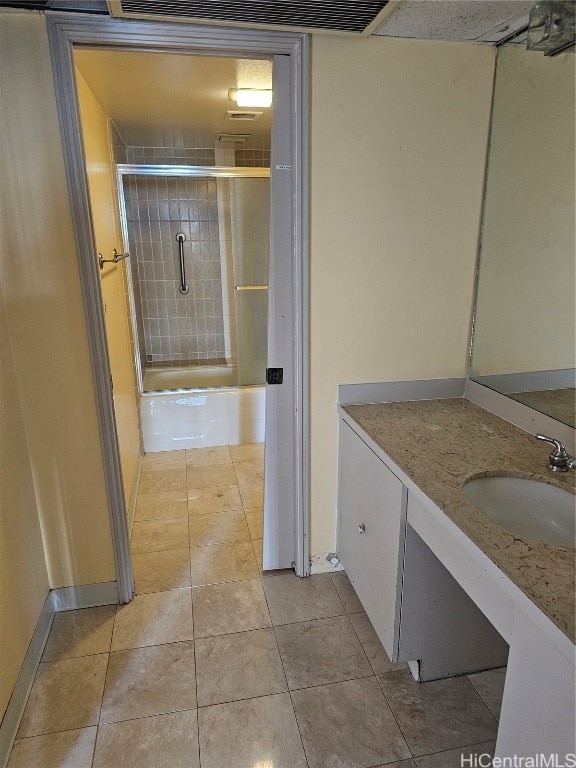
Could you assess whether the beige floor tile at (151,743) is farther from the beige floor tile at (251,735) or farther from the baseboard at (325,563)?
the baseboard at (325,563)

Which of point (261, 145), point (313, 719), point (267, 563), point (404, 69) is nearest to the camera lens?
point (313, 719)

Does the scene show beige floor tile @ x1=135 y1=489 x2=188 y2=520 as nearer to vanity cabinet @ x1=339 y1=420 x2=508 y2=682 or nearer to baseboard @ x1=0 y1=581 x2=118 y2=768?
baseboard @ x1=0 y1=581 x2=118 y2=768

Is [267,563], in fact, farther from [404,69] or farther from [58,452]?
[404,69]

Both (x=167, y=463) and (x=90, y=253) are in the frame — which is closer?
(x=90, y=253)

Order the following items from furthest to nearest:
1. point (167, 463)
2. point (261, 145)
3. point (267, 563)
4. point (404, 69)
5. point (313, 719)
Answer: point (261, 145) < point (167, 463) < point (267, 563) < point (404, 69) < point (313, 719)

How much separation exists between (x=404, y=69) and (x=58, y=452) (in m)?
1.87

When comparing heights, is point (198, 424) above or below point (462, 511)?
below

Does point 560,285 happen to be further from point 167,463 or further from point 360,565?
point 167,463

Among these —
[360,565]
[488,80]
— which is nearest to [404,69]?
[488,80]

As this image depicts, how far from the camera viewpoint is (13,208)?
5.08ft

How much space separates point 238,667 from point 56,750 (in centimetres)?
59

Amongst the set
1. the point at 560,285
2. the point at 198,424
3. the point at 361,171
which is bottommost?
the point at 198,424

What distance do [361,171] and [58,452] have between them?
154 cm

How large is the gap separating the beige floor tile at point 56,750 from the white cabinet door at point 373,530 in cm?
97
